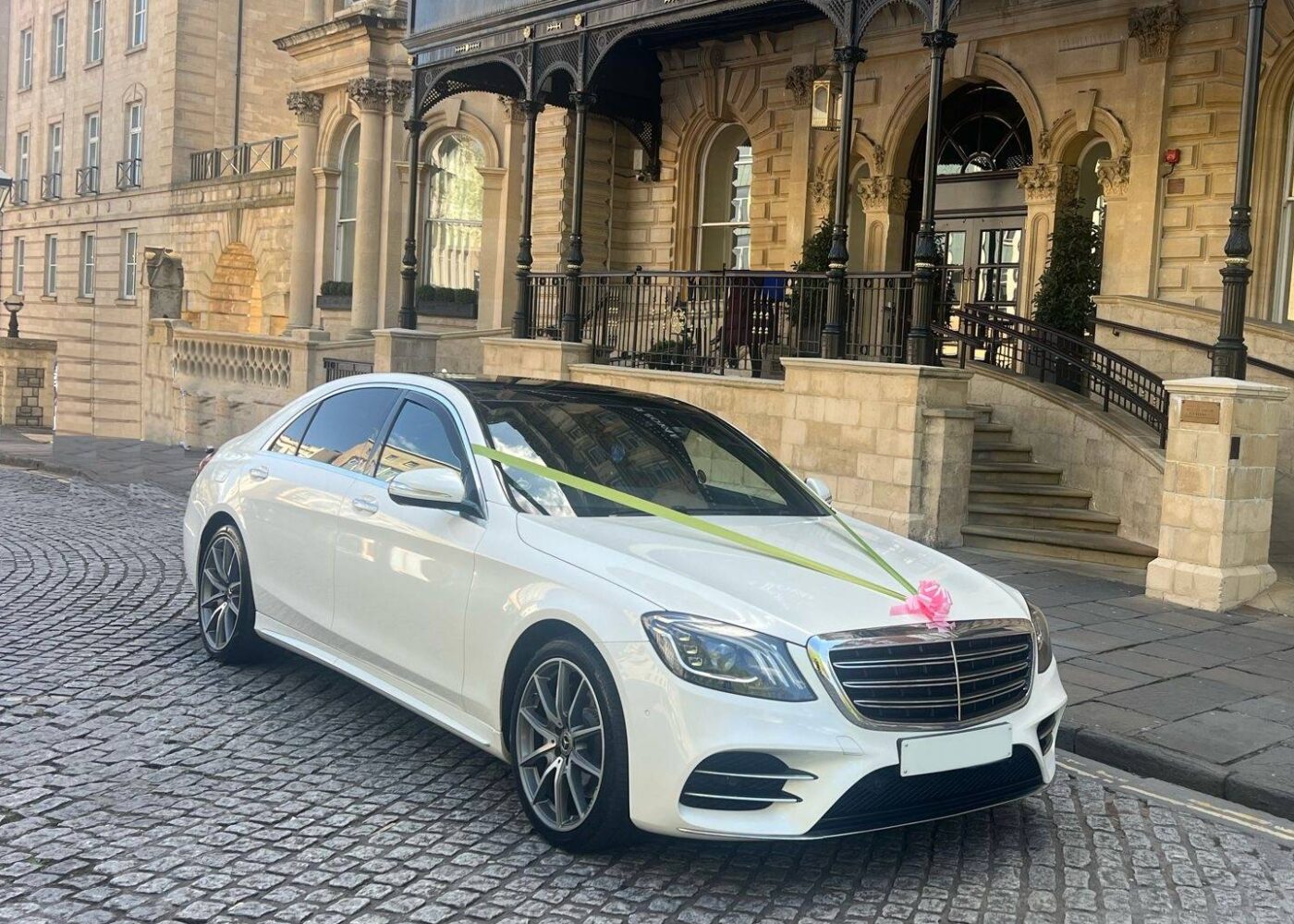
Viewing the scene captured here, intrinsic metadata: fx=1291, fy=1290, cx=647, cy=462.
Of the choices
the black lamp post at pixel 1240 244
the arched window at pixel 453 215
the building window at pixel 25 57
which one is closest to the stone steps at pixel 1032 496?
the black lamp post at pixel 1240 244

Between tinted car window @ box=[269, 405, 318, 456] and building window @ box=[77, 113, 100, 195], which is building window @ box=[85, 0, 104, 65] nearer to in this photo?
building window @ box=[77, 113, 100, 195]

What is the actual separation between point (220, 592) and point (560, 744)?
321cm

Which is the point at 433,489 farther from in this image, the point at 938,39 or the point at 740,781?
the point at 938,39

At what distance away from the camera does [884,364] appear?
465 inches

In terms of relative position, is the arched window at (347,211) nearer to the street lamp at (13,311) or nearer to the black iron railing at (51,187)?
the black iron railing at (51,187)

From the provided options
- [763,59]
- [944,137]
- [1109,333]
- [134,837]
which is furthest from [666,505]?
[763,59]

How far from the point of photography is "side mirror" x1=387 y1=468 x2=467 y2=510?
4922 millimetres

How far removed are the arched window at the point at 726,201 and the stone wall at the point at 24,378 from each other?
2966 centimetres

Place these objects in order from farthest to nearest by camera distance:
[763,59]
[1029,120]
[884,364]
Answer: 1. [763,59]
2. [1029,120]
3. [884,364]

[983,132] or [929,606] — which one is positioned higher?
[983,132]

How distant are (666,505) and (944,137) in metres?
14.4

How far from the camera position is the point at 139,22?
127 ft

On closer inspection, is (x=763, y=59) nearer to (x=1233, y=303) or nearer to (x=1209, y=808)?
(x=1233, y=303)

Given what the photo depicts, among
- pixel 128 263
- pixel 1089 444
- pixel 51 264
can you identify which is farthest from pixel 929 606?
pixel 51 264
